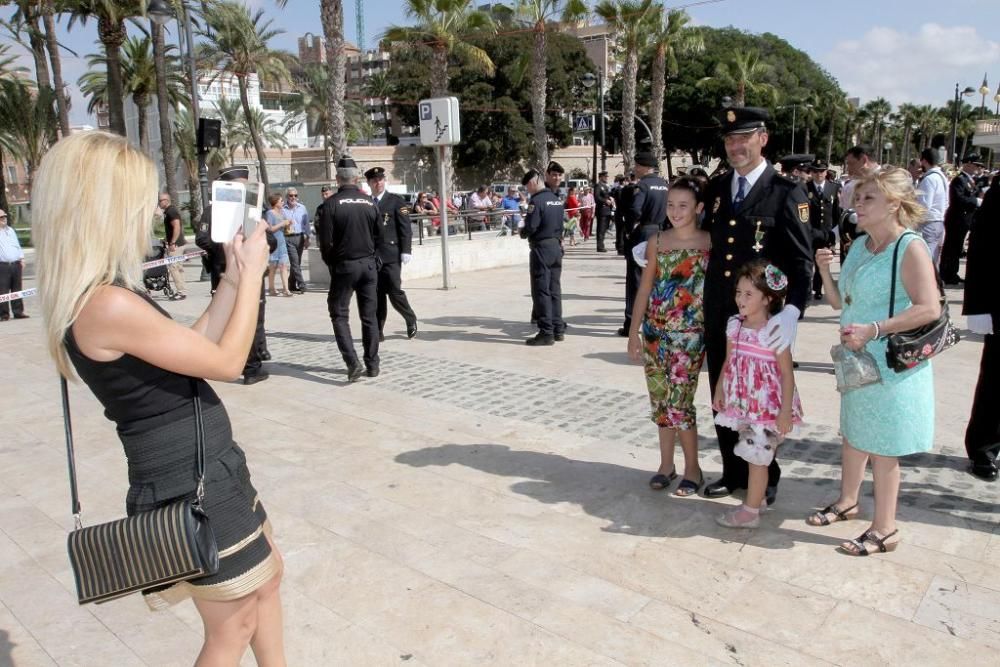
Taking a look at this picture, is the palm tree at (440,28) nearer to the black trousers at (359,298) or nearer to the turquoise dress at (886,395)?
the black trousers at (359,298)

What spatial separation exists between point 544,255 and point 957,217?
288 inches

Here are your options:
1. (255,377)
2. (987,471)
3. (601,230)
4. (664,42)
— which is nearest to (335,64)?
(601,230)

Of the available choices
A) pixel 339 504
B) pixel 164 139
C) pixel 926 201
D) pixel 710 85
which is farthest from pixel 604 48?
pixel 339 504

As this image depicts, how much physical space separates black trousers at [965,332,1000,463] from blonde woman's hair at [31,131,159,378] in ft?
14.5

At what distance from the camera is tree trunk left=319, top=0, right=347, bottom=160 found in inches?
620

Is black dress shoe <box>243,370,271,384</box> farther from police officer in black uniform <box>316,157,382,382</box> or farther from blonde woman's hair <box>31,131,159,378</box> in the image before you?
blonde woman's hair <box>31,131,159,378</box>

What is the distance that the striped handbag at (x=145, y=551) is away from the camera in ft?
6.08

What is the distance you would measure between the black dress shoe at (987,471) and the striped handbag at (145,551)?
4250mm

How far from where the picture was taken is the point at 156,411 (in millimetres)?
1921

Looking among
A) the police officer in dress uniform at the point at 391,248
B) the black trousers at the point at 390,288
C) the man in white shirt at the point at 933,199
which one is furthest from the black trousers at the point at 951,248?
the black trousers at the point at 390,288

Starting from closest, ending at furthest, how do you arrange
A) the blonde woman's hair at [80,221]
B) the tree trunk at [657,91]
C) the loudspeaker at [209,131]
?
1. the blonde woman's hair at [80,221]
2. the loudspeaker at [209,131]
3. the tree trunk at [657,91]

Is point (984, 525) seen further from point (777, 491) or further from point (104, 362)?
point (104, 362)

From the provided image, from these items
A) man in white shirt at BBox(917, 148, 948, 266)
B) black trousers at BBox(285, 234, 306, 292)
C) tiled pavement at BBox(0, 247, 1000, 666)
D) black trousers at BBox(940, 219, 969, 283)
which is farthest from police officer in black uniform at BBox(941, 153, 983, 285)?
black trousers at BBox(285, 234, 306, 292)

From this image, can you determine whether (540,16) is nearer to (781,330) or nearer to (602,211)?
(602,211)
